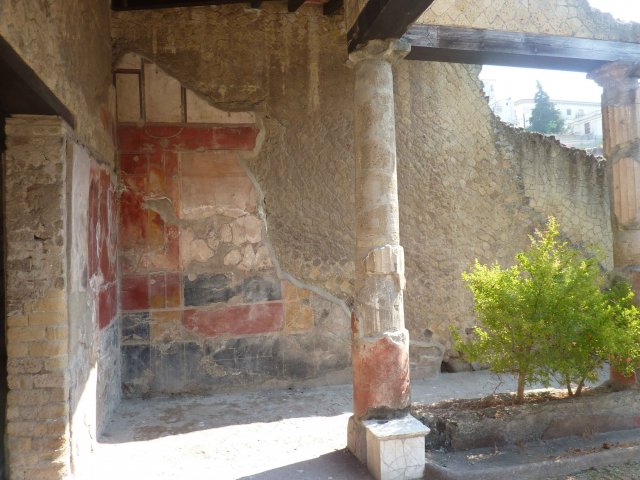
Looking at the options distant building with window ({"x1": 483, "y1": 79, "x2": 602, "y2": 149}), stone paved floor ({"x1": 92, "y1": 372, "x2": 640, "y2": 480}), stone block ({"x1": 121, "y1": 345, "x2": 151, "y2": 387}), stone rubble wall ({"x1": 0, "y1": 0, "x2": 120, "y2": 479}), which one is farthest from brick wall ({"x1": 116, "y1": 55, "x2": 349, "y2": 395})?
distant building with window ({"x1": 483, "y1": 79, "x2": 602, "y2": 149})

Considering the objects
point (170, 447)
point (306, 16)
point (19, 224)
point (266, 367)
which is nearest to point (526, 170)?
point (306, 16)

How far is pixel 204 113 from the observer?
212 inches

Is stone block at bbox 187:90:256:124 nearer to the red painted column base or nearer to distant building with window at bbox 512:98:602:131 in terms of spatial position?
the red painted column base

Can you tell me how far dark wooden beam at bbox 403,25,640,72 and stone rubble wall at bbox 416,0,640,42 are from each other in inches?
2.3

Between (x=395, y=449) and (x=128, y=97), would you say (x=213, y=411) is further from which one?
(x=128, y=97)

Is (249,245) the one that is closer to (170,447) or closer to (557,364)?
(170,447)

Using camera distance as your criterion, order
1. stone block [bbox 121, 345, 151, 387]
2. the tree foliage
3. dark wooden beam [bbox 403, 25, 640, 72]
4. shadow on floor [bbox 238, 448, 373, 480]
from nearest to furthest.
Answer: shadow on floor [bbox 238, 448, 373, 480], the tree foliage, dark wooden beam [bbox 403, 25, 640, 72], stone block [bbox 121, 345, 151, 387]

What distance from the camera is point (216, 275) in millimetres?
5352

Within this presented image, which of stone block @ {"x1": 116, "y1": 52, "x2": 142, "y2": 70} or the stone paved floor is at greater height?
stone block @ {"x1": 116, "y1": 52, "x2": 142, "y2": 70}

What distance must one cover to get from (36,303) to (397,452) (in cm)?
232

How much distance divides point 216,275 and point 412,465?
2771 millimetres

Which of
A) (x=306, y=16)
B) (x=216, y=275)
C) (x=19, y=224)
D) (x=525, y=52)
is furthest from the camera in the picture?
(x=306, y=16)

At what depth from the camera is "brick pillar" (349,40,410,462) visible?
357 centimetres

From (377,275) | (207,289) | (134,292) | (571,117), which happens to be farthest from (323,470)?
(571,117)
